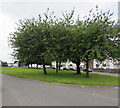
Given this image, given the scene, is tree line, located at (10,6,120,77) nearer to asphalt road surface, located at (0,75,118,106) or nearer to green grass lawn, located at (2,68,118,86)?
green grass lawn, located at (2,68,118,86)

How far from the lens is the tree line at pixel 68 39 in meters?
12.7

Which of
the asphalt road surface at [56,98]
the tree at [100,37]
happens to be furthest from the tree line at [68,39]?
the asphalt road surface at [56,98]

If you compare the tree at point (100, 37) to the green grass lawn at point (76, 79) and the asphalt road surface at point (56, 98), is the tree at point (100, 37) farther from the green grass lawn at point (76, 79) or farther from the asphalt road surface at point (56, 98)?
the asphalt road surface at point (56, 98)

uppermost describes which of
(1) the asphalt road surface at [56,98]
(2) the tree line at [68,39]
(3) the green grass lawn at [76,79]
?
(2) the tree line at [68,39]

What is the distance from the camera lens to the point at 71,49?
13344 millimetres

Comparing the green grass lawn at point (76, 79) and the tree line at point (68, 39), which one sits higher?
the tree line at point (68, 39)

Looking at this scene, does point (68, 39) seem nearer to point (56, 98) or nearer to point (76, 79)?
point (76, 79)

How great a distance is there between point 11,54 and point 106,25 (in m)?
13.7

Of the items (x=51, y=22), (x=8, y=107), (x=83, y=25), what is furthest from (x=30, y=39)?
(x=8, y=107)

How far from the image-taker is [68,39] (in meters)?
14.0

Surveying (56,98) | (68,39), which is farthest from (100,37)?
(56,98)

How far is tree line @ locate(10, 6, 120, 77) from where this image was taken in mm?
12664

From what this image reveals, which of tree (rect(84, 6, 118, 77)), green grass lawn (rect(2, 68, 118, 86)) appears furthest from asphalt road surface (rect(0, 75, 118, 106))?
tree (rect(84, 6, 118, 77))

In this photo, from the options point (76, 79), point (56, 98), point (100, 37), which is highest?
point (100, 37)
